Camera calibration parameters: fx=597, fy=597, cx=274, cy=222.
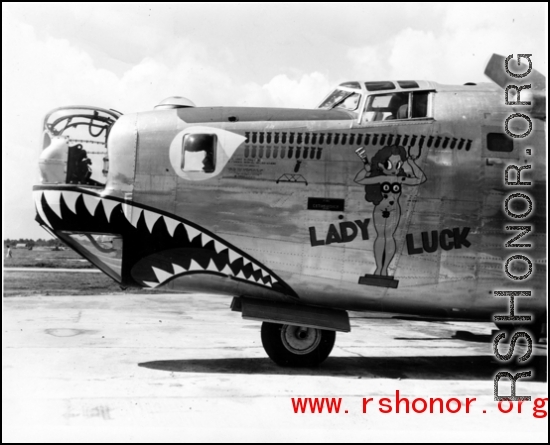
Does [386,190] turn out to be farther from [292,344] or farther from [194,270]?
[194,270]

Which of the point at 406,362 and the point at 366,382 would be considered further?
the point at 406,362

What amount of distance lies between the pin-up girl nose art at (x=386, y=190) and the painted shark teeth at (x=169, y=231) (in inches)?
62.5

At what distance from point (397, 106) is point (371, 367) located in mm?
4178

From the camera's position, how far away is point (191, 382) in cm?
816

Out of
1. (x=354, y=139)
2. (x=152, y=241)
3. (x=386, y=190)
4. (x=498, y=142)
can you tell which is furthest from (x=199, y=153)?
(x=498, y=142)

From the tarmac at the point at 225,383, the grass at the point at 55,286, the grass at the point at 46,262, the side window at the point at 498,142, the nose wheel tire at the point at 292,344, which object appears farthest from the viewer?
the grass at the point at 46,262

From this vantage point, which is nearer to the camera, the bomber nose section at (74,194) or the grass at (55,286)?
the bomber nose section at (74,194)

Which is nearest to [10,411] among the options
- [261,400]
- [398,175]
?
[261,400]

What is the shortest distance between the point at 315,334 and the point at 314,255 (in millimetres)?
1432

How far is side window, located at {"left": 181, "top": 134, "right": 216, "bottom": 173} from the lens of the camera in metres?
8.55

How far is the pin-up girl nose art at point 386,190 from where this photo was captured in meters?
8.55

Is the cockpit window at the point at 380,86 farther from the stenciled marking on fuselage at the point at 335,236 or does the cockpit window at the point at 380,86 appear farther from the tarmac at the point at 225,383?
the tarmac at the point at 225,383

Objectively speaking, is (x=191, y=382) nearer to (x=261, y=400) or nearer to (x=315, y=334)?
(x=261, y=400)

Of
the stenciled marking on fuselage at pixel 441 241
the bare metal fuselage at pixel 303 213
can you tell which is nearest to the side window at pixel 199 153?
the bare metal fuselage at pixel 303 213
